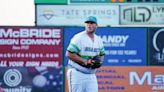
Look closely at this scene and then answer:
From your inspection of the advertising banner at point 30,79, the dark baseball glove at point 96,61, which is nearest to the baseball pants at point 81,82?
the dark baseball glove at point 96,61

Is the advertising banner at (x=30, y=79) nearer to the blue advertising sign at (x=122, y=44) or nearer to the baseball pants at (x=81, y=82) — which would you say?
the blue advertising sign at (x=122, y=44)

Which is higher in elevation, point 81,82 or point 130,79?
point 81,82

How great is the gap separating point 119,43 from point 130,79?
2.81 feet

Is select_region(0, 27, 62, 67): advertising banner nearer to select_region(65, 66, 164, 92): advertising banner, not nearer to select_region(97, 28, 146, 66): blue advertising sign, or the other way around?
select_region(65, 66, 164, 92): advertising banner

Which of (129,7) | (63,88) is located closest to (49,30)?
(63,88)

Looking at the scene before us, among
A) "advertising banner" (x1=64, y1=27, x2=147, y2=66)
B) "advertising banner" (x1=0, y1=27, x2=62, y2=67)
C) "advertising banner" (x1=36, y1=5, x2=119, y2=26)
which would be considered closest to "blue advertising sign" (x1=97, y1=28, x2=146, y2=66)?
"advertising banner" (x1=64, y1=27, x2=147, y2=66)

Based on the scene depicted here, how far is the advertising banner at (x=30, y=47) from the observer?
13.2 m

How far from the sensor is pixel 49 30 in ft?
43.4

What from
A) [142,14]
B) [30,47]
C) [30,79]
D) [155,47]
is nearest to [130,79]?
[155,47]

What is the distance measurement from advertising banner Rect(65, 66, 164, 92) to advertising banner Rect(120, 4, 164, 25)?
248cm

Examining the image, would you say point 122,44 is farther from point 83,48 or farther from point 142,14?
point 83,48

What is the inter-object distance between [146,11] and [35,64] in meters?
3.39

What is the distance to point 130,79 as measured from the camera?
12.9 m

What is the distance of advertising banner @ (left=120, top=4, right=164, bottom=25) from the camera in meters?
15.2
